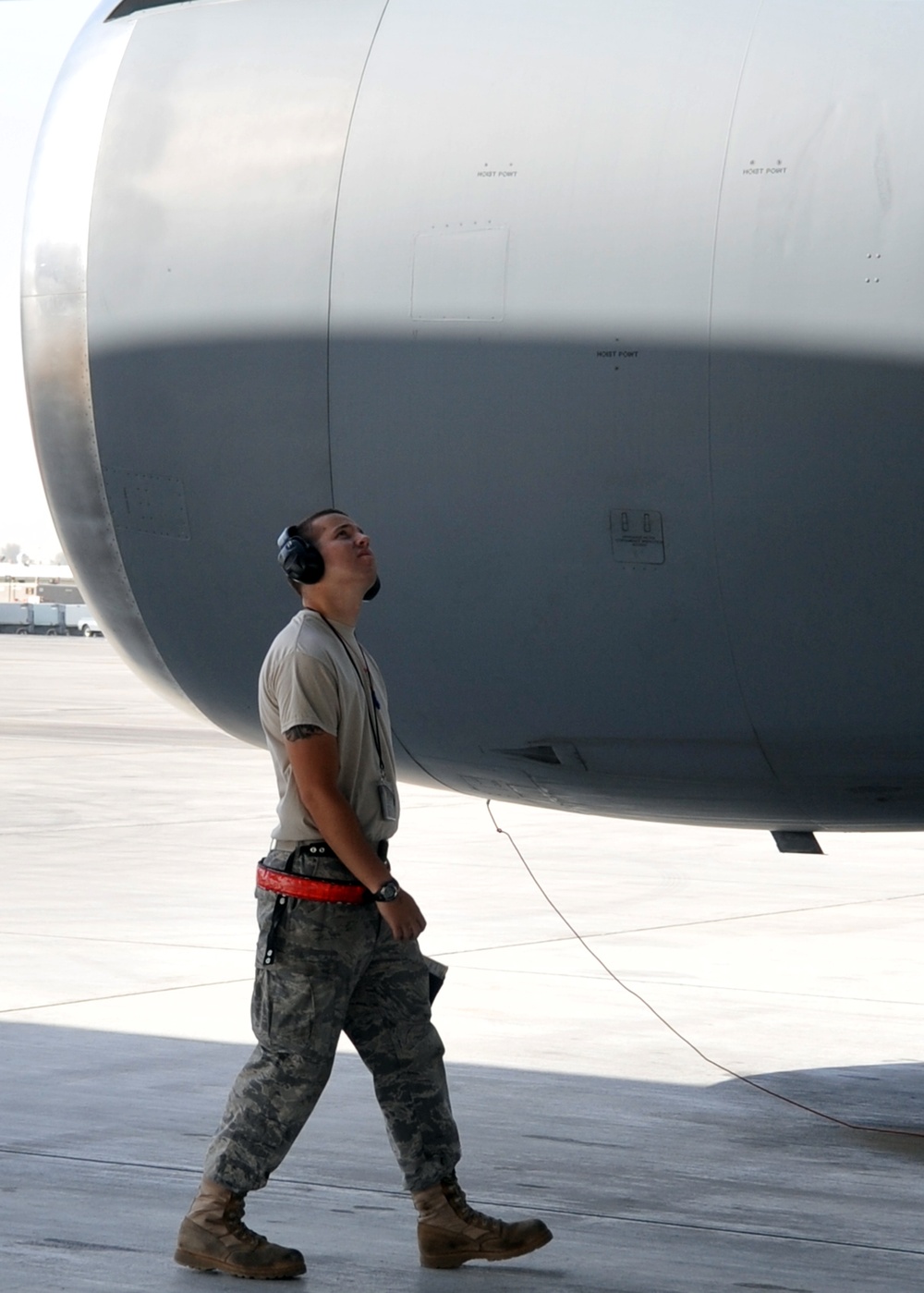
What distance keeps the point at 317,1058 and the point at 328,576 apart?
108cm

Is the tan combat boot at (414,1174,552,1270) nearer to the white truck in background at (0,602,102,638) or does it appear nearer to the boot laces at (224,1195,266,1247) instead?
the boot laces at (224,1195,266,1247)

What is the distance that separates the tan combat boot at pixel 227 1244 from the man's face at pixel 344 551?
1403 millimetres

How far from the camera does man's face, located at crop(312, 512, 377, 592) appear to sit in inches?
183

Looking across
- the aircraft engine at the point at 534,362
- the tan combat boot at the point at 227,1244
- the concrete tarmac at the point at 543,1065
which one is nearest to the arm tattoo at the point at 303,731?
the aircraft engine at the point at 534,362

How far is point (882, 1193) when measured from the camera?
18.6 feet

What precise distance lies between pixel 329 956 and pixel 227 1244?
71 cm

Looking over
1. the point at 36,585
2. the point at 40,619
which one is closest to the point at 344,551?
the point at 40,619

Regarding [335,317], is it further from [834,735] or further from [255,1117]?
[255,1117]

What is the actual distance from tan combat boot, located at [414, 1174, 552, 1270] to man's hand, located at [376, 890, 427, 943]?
0.65 m

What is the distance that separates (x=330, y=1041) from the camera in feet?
15.2

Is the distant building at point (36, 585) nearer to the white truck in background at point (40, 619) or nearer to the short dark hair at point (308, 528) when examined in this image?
the white truck in background at point (40, 619)

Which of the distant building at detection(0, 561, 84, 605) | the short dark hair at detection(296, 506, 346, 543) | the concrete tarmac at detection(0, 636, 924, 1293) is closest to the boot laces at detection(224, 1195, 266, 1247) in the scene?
the concrete tarmac at detection(0, 636, 924, 1293)

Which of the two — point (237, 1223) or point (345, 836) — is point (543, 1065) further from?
point (345, 836)

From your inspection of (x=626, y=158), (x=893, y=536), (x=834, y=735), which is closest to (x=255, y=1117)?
(x=834, y=735)
